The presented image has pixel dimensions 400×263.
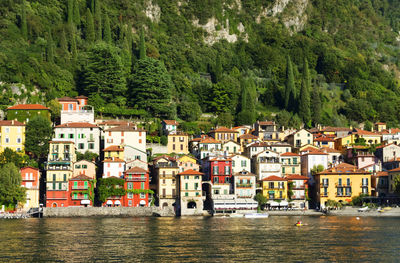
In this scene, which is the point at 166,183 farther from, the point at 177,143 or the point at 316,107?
the point at 316,107

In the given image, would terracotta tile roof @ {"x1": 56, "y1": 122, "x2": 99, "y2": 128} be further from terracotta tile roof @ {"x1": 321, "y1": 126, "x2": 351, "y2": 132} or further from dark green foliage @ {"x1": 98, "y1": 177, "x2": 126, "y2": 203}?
terracotta tile roof @ {"x1": 321, "y1": 126, "x2": 351, "y2": 132}

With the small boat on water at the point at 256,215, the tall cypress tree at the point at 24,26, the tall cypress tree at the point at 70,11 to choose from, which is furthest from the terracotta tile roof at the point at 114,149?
the tall cypress tree at the point at 70,11

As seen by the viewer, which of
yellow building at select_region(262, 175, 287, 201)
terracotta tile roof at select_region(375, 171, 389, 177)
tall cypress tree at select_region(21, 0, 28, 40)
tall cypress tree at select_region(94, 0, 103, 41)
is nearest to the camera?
yellow building at select_region(262, 175, 287, 201)

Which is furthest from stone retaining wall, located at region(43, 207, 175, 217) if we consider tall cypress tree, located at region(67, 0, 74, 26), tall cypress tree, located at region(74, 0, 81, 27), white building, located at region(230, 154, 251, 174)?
tall cypress tree, located at region(74, 0, 81, 27)

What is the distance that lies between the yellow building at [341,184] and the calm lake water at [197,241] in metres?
20.9

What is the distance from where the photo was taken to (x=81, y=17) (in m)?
144

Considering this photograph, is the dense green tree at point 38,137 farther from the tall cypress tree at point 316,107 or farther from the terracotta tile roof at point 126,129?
the tall cypress tree at point 316,107

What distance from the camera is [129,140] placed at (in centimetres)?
10769

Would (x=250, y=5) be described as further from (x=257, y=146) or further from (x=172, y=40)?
(x=257, y=146)

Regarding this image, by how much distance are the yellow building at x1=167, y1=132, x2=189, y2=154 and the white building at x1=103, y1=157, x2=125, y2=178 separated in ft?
42.9

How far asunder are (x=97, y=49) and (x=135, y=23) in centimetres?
3917

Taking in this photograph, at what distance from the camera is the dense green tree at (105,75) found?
395ft

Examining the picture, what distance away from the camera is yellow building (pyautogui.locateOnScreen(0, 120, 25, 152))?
10450 cm

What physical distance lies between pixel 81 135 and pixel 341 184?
3901 centimetres
